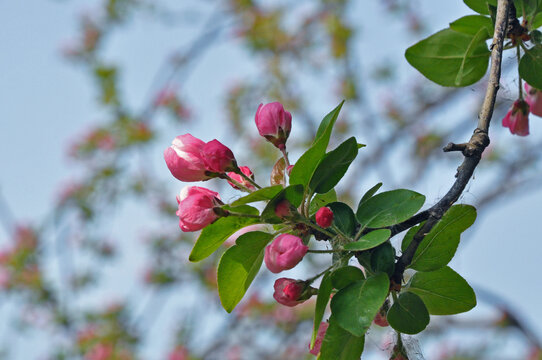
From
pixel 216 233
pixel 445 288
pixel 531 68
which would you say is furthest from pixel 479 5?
pixel 216 233

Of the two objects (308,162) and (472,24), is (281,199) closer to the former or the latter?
(308,162)

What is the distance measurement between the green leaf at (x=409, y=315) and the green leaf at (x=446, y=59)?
47 cm

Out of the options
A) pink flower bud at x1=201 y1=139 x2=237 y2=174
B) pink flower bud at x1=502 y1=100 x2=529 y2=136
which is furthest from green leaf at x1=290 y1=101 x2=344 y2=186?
pink flower bud at x1=502 y1=100 x2=529 y2=136

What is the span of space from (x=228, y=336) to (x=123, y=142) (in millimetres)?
1908

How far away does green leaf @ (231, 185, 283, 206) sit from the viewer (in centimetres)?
74

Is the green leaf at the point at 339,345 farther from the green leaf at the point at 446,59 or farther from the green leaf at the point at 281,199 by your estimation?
the green leaf at the point at 446,59

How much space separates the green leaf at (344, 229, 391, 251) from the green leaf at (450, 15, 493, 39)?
503 mm

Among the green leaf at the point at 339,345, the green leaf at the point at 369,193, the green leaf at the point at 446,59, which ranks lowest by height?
the green leaf at the point at 339,345

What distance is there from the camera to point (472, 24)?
3.49 ft

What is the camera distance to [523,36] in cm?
105

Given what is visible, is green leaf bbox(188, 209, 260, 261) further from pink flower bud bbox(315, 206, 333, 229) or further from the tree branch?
the tree branch

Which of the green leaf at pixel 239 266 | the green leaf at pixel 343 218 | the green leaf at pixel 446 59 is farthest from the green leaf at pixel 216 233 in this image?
the green leaf at pixel 446 59

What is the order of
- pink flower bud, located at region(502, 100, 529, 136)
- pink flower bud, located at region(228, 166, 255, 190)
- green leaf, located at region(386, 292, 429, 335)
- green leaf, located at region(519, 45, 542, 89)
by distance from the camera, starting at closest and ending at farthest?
green leaf, located at region(386, 292, 429, 335) → pink flower bud, located at region(228, 166, 255, 190) → green leaf, located at region(519, 45, 542, 89) → pink flower bud, located at region(502, 100, 529, 136)

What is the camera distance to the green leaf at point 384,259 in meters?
0.78
